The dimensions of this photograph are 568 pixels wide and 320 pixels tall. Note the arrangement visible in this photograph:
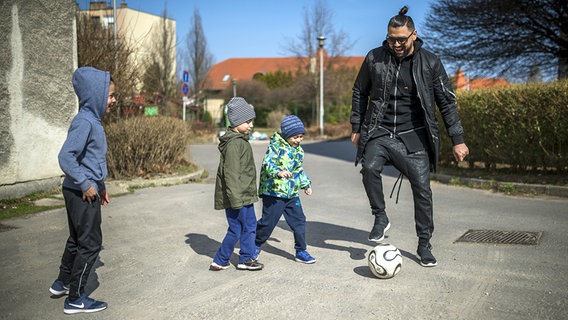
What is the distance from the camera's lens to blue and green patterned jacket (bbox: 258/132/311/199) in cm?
540

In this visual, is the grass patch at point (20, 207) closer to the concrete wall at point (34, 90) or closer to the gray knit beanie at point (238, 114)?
the concrete wall at point (34, 90)

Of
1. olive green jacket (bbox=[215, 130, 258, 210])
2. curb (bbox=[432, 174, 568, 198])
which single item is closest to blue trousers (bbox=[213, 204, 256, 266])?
olive green jacket (bbox=[215, 130, 258, 210])

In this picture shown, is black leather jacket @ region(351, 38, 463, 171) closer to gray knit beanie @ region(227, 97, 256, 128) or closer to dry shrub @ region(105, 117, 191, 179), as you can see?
gray knit beanie @ region(227, 97, 256, 128)

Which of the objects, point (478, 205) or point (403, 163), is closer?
point (403, 163)

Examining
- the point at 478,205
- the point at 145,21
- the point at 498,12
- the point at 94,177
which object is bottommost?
the point at 478,205

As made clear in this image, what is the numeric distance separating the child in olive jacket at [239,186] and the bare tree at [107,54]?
267 inches

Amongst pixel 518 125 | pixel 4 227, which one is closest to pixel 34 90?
pixel 4 227

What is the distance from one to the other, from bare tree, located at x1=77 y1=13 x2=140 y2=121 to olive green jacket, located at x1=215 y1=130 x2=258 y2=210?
269 inches

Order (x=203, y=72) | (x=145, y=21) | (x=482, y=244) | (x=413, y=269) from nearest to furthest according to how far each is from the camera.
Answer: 1. (x=413, y=269)
2. (x=482, y=244)
3. (x=203, y=72)
4. (x=145, y=21)

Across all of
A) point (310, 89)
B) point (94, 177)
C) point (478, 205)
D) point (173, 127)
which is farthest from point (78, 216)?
point (310, 89)

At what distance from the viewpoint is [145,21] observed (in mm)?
47594

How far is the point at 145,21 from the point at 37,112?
133ft

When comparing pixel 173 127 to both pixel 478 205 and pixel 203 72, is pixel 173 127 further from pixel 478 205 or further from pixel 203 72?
pixel 203 72

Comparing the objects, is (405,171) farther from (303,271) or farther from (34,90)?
(34,90)
